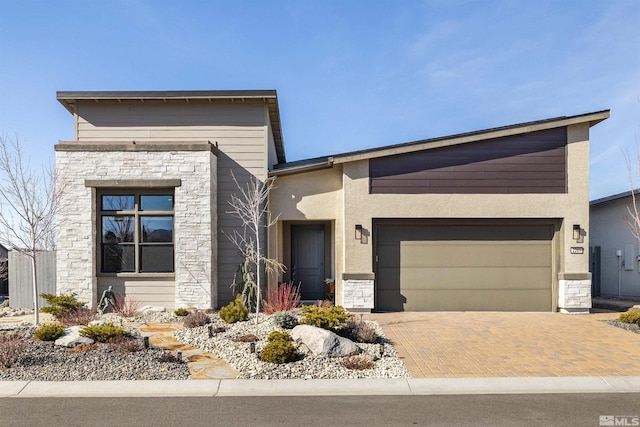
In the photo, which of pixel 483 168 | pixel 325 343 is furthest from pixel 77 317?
pixel 483 168

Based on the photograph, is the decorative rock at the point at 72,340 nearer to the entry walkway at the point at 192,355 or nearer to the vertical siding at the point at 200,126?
the entry walkway at the point at 192,355

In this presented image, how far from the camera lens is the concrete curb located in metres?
5.73

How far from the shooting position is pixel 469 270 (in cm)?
1162

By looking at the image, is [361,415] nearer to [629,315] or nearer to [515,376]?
[515,376]

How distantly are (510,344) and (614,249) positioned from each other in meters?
9.36

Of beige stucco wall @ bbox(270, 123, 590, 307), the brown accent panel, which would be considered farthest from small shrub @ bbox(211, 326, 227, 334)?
the brown accent panel

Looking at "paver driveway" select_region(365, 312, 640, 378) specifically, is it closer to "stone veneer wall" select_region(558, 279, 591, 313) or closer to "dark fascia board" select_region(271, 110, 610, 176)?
"stone veneer wall" select_region(558, 279, 591, 313)

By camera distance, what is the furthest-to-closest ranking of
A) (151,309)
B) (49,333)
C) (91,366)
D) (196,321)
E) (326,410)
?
(151,309), (196,321), (49,333), (91,366), (326,410)

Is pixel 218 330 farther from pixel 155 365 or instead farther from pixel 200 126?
pixel 200 126

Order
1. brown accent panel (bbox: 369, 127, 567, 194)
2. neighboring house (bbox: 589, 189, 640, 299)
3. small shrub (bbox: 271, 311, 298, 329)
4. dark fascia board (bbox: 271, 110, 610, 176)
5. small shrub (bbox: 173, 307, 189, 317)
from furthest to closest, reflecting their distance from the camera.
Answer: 1. neighboring house (bbox: 589, 189, 640, 299)
2. brown accent panel (bbox: 369, 127, 567, 194)
3. dark fascia board (bbox: 271, 110, 610, 176)
4. small shrub (bbox: 173, 307, 189, 317)
5. small shrub (bbox: 271, 311, 298, 329)

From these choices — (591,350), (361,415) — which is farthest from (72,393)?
(591,350)

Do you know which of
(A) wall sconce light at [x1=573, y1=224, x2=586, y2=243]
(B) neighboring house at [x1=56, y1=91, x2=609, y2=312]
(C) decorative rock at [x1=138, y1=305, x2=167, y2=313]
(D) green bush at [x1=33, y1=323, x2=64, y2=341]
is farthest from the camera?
(A) wall sconce light at [x1=573, y1=224, x2=586, y2=243]

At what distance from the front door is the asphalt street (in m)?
7.54

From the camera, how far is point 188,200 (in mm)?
10906
